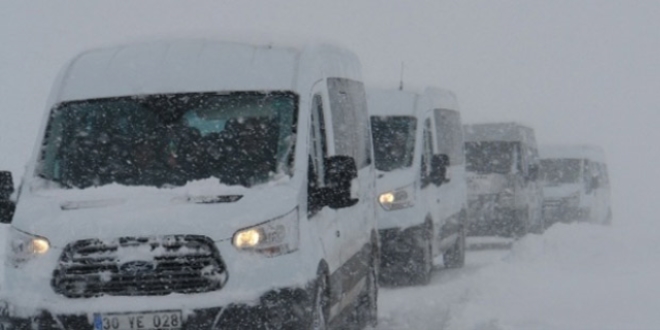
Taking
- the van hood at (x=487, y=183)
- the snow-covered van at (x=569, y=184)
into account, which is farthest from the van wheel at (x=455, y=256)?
the snow-covered van at (x=569, y=184)

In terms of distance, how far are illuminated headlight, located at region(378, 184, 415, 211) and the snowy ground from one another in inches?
38.0

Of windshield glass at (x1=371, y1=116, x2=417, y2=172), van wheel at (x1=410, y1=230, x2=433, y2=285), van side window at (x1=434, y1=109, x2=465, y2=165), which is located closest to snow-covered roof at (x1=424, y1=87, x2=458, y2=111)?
van side window at (x1=434, y1=109, x2=465, y2=165)

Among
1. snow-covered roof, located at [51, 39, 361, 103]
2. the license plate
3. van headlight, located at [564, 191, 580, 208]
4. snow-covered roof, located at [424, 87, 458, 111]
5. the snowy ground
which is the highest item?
snow-covered roof, located at [424, 87, 458, 111]

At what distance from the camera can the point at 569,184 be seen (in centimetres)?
2870

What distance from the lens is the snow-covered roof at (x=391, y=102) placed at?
15016mm

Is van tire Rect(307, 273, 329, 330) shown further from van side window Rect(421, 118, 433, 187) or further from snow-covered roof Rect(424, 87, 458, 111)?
snow-covered roof Rect(424, 87, 458, 111)

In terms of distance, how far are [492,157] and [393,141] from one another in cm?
859

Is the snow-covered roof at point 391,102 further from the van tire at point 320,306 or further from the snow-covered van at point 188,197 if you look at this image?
the van tire at point 320,306

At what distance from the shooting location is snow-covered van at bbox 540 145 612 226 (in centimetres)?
2811

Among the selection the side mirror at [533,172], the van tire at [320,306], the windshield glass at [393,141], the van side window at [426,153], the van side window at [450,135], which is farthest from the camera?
the side mirror at [533,172]

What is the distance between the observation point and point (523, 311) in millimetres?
10414

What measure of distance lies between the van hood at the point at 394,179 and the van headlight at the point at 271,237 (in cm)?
671

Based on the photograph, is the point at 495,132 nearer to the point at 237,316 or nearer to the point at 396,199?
the point at 396,199

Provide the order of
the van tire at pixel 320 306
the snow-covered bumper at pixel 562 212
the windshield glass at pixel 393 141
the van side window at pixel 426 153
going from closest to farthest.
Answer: the van tire at pixel 320 306 < the windshield glass at pixel 393 141 < the van side window at pixel 426 153 < the snow-covered bumper at pixel 562 212
